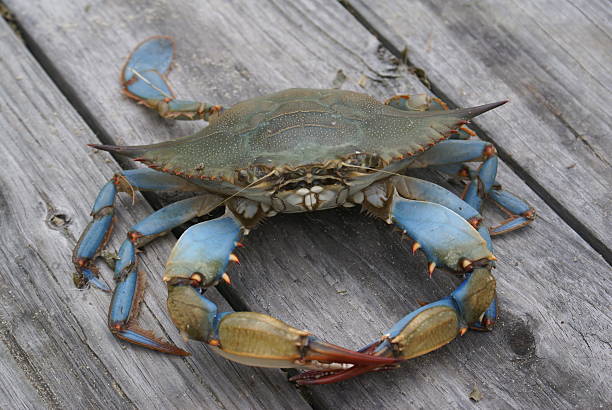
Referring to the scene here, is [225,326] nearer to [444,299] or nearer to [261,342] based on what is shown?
[261,342]

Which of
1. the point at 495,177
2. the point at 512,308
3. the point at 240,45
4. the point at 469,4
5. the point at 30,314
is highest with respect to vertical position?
the point at 469,4

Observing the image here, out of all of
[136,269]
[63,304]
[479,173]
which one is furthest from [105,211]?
[479,173]

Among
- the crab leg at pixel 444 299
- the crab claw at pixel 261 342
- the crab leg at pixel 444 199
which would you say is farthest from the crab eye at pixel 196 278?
the crab leg at pixel 444 199

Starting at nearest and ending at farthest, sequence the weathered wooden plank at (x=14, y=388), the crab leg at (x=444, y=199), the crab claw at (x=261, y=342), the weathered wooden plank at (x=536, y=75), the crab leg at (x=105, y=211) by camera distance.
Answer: the crab claw at (x=261, y=342), the weathered wooden plank at (x=14, y=388), the crab leg at (x=444, y=199), the crab leg at (x=105, y=211), the weathered wooden plank at (x=536, y=75)

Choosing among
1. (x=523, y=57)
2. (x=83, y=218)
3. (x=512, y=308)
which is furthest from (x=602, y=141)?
(x=83, y=218)

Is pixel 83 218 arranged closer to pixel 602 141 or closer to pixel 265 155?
pixel 265 155

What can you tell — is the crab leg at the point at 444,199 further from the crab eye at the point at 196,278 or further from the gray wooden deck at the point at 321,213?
the crab eye at the point at 196,278
